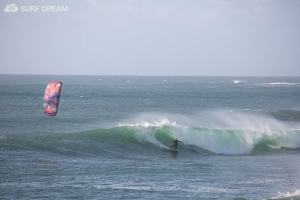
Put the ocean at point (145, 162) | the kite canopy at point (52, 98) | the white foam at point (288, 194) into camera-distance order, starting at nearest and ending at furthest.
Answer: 1. the white foam at point (288, 194)
2. the ocean at point (145, 162)
3. the kite canopy at point (52, 98)

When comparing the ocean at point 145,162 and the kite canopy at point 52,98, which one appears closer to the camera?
the ocean at point 145,162

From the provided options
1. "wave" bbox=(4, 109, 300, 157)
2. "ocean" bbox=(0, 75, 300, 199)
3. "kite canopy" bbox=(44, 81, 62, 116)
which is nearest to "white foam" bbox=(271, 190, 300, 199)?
"ocean" bbox=(0, 75, 300, 199)

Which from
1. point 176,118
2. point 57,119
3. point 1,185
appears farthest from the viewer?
point 176,118

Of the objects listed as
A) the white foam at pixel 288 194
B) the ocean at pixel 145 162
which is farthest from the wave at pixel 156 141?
the white foam at pixel 288 194

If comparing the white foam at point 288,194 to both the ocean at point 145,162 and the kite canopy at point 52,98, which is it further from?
the kite canopy at point 52,98

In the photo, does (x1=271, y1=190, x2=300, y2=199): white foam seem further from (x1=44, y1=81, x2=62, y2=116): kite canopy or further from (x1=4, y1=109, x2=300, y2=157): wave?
(x1=44, y1=81, x2=62, y2=116): kite canopy

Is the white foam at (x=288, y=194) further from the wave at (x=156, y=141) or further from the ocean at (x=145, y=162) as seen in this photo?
the wave at (x=156, y=141)

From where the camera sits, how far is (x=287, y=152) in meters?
26.9

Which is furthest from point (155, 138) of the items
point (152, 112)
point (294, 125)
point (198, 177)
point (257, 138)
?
point (152, 112)

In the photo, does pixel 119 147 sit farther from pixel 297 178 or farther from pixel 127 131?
pixel 297 178

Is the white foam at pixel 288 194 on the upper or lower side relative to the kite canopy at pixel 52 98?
lower

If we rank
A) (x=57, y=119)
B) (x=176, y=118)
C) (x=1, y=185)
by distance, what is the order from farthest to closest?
(x=176, y=118)
(x=57, y=119)
(x=1, y=185)

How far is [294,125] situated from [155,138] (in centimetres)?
1612

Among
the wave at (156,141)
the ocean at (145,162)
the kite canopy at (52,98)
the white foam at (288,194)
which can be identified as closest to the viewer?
the white foam at (288,194)
